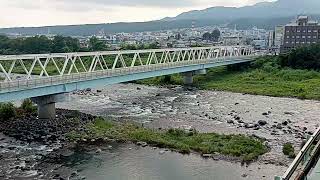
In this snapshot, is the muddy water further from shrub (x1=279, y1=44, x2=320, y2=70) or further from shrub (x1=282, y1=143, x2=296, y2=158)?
shrub (x1=279, y1=44, x2=320, y2=70)

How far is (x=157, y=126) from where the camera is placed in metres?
34.9

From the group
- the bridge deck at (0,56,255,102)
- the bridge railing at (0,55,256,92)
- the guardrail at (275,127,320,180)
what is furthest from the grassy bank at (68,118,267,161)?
the guardrail at (275,127,320,180)

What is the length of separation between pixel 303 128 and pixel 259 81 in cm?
3051

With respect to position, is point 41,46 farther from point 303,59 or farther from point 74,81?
point 74,81

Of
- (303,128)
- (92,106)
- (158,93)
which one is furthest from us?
(158,93)

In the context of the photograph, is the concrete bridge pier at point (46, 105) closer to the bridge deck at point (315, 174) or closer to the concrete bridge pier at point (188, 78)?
the bridge deck at point (315, 174)

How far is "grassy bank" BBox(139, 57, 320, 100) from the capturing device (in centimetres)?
5569

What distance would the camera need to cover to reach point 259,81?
6438cm

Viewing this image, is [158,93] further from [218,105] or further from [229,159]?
[229,159]

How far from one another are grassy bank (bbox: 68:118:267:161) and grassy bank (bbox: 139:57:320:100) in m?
25.5

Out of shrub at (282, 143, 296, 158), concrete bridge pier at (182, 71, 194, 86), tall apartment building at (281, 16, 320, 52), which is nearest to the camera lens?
shrub at (282, 143, 296, 158)

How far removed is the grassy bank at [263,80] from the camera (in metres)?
55.7

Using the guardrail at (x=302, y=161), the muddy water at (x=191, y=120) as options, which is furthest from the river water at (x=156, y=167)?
the guardrail at (x=302, y=161)

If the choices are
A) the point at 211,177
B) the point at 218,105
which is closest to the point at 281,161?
the point at 211,177
